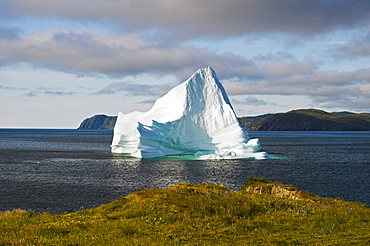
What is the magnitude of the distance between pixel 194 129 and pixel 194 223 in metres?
54.2

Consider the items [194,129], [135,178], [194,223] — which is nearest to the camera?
[194,223]

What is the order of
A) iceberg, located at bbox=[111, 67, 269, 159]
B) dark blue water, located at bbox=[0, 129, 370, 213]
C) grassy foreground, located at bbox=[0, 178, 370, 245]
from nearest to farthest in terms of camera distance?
grassy foreground, located at bbox=[0, 178, 370, 245] < dark blue water, located at bbox=[0, 129, 370, 213] < iceberg, located at bbox=[111, 67, 269, 159]

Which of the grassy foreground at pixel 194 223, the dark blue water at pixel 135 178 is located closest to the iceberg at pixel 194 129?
the dark blue water at pixel 135 178

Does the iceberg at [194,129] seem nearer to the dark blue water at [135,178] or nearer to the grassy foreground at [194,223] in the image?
the dark blue water at [135,178]

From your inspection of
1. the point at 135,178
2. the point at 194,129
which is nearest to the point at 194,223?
the point at 135,178

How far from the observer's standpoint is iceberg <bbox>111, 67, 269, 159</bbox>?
61938mm

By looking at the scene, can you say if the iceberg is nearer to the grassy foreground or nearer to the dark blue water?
the dark blue water

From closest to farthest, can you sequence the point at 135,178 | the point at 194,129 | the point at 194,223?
the point at 194,223
the point at 135,178
the point at 194,129

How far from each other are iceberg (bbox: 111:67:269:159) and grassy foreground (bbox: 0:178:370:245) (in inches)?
1764

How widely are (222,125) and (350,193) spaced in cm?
3271

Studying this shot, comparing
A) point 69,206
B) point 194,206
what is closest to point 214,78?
point 69,206

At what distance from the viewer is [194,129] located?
6612cm

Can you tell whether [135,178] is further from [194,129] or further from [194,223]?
[194,223]

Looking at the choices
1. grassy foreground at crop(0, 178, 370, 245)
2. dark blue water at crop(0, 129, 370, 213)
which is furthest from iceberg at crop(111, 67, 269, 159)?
grassy foreground at crop(0, 178, 370, 245)
